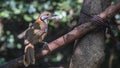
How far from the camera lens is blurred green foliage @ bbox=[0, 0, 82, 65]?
4.16 metres

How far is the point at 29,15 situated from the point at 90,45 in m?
2.07

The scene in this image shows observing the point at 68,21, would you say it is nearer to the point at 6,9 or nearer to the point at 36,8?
the point at 36,8

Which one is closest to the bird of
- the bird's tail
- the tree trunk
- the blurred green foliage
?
the bird's tail

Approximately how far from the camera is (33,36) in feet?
8.05

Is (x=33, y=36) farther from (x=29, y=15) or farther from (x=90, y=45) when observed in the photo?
(x=29, y=15)

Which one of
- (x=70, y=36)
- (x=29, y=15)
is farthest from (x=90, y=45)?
(x=29, y=15)

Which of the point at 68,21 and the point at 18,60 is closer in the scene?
the point at 18,60

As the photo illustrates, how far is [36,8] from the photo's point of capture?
4.32 meters

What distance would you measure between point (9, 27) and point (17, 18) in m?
0.38

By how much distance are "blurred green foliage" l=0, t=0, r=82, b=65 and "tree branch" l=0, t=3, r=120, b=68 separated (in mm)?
1566

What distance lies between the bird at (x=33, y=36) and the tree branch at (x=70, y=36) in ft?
0.13

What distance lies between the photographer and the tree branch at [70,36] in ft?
7.34

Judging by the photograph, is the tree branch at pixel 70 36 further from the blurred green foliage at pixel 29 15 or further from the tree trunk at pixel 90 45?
the blurred green foliage at pixel 29 15

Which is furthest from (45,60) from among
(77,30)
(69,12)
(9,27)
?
(77,30)
